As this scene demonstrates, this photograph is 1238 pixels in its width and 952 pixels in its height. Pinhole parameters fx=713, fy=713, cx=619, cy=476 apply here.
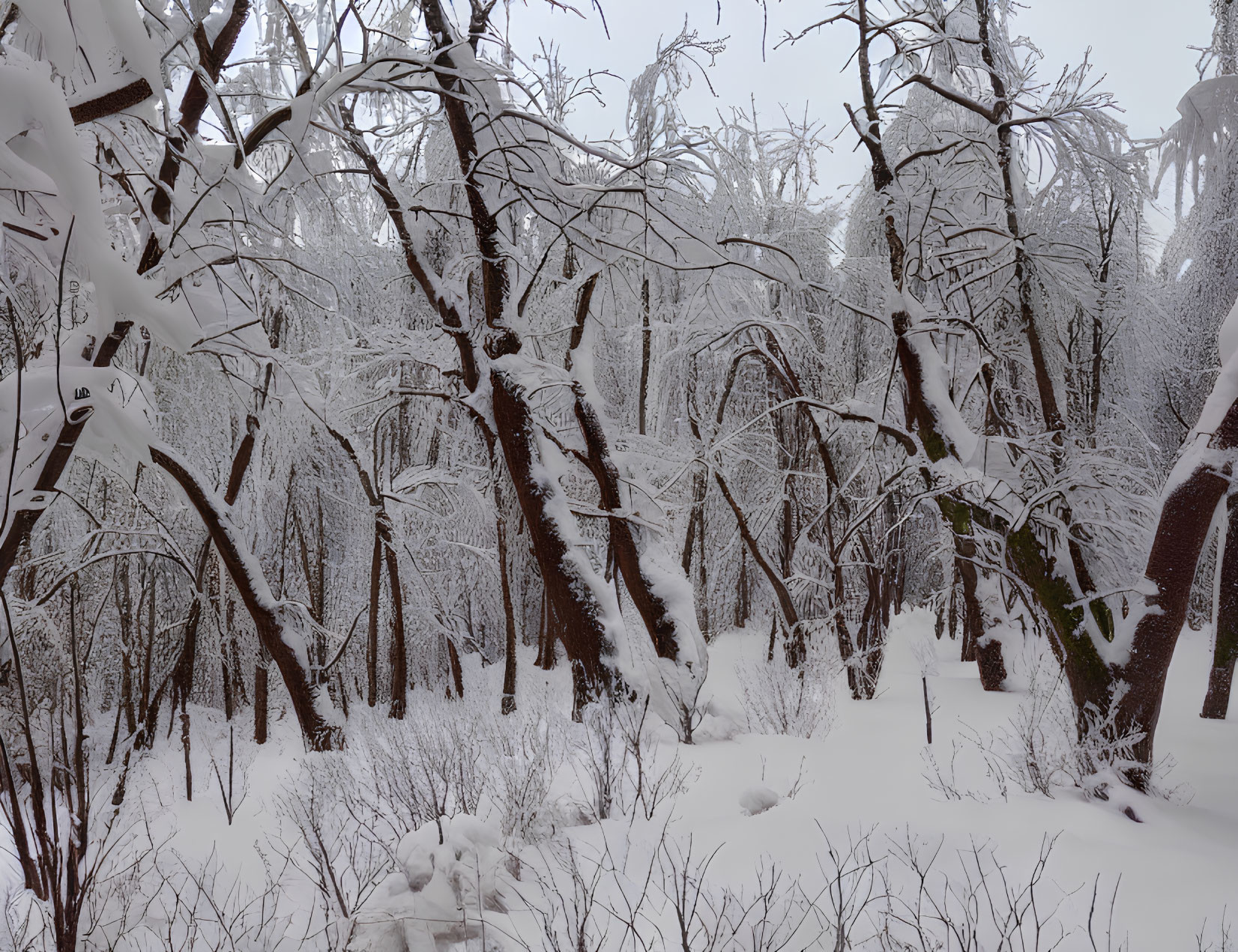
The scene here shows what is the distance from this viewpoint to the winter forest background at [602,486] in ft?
8.49

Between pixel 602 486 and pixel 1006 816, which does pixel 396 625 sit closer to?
pixel 602 486

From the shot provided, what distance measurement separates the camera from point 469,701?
10273 millimetres

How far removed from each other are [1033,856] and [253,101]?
21.3ft

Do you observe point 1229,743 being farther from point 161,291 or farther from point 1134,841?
point 161,291

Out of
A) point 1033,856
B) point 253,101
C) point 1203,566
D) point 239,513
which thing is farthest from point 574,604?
point 1203,566

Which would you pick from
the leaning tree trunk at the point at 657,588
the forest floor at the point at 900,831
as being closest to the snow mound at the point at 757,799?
the forest floor at the point at 900,831

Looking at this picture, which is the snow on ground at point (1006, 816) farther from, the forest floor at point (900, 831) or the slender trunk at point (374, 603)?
the slender trunk at point (374, 603)

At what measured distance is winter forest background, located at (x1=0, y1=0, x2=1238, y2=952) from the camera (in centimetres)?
259

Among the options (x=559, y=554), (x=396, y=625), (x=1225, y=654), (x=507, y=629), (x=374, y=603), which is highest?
(x=559, y=554)

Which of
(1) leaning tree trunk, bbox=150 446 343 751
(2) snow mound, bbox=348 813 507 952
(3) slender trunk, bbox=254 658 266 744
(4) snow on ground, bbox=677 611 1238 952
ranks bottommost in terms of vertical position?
(3) slender trunk, bbox=254 658 266 744

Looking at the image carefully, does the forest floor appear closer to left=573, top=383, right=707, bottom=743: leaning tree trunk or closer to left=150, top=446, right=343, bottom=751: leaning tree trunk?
left=573, top=383, right=707, bottom=743: leaning tree trunk

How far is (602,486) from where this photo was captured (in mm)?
5902

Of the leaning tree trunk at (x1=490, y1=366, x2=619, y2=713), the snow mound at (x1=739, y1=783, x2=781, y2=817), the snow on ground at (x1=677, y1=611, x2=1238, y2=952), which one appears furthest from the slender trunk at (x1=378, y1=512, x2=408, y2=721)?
the snow mound at (x1=739, y1=783, x2=781, y2=817)

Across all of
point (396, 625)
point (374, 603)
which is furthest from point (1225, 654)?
point (374, 603)
